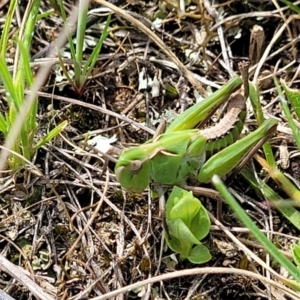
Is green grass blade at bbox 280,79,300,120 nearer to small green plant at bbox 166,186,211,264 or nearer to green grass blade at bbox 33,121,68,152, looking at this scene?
small green plant at bbox 166,186,211,264

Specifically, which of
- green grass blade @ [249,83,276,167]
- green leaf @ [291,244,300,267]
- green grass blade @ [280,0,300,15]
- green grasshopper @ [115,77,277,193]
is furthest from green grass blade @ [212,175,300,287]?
green grass blade @ [280,0,300,15]

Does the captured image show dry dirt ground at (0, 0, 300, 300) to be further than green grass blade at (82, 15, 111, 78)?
No

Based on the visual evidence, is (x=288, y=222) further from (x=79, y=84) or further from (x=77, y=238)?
(x=79, y=84)

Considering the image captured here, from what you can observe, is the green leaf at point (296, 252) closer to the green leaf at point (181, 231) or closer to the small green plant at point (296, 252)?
the small green plant at point (296, 252)

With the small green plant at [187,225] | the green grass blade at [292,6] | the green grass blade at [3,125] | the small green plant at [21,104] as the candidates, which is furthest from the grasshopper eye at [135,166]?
the green grass blade at [292,6]

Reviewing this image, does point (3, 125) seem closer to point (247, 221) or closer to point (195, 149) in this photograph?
point (195, 149)

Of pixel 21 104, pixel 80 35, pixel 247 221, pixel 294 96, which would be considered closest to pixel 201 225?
pixel 247 221
